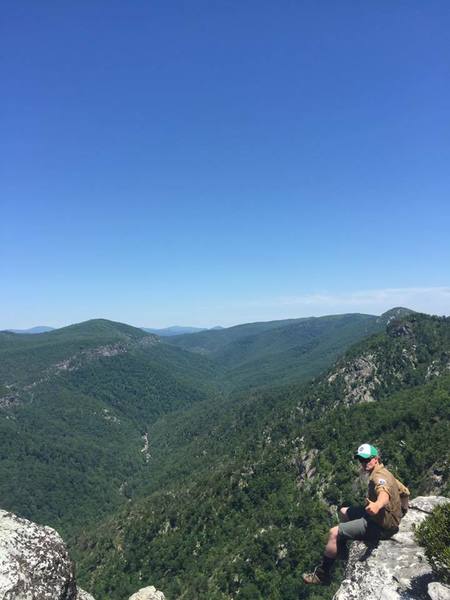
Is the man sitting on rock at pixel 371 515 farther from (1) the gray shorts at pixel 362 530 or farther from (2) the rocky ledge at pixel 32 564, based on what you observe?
(2) the rocky ledge at pixel 32 564

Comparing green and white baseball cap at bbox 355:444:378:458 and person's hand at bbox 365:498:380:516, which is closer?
person's hand at bbox 365:498:380:516

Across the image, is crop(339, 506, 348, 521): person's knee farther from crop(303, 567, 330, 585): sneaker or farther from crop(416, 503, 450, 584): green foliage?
crop(416, 503, 450, 584): green foliage

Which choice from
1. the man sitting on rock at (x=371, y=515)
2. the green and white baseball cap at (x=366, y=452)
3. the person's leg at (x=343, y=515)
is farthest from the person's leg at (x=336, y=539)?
the green and white baseball cap at (x=366, y=452)

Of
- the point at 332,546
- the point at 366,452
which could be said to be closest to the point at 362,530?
the point at 332,546

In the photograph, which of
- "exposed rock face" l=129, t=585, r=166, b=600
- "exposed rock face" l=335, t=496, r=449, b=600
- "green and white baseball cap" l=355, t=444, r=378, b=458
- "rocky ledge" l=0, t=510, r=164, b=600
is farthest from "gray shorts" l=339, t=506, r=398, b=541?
"exposed rock face" l=129, t=585, r=166, b=600

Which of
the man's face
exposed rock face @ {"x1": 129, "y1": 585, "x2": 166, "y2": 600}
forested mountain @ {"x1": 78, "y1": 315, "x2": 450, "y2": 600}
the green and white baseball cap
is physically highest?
the green and white baseball cap

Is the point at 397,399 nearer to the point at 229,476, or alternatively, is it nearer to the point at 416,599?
the point at 229,476

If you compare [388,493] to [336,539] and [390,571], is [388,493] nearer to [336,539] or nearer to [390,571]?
[390,571]

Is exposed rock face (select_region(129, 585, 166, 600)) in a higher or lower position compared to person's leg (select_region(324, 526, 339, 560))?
lower
